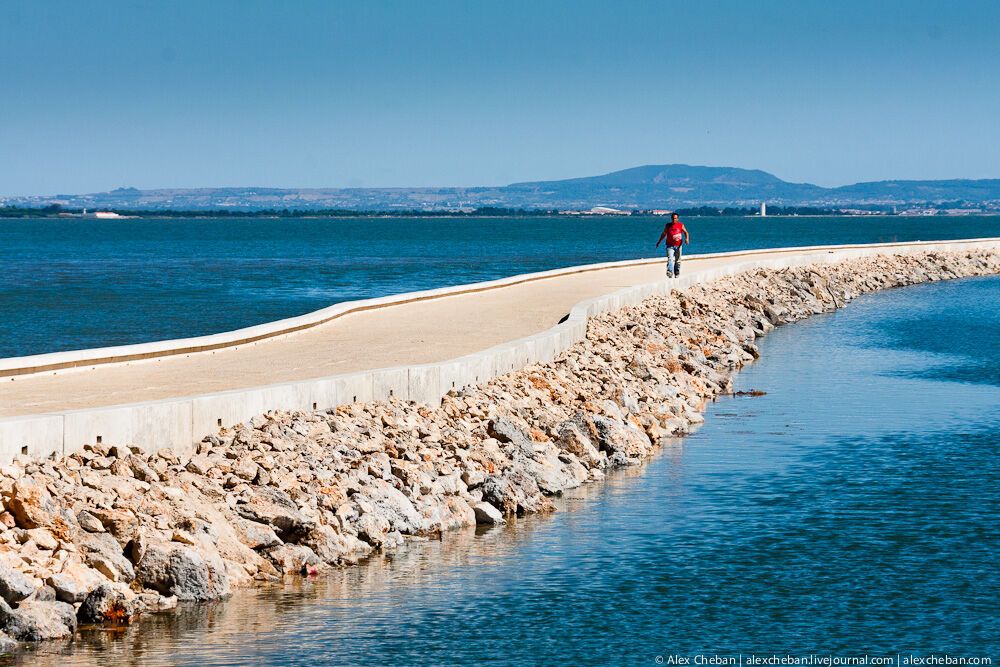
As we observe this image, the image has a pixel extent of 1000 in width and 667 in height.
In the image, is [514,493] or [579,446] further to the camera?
[579,446]

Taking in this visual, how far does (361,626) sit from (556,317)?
1553 centimetres

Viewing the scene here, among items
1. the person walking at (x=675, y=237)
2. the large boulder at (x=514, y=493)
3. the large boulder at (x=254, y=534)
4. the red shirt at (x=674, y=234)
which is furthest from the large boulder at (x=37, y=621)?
the red shirt at (x=674, y=234)

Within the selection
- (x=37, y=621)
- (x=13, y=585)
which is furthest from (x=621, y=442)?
(x=13, y=585)

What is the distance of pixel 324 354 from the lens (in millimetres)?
19656

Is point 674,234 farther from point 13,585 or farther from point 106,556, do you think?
point 13,585

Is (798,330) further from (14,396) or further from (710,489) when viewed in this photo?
(14,396)

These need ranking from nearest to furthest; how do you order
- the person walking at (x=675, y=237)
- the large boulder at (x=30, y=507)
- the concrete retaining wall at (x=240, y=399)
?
the large boulder at (x=30, y=507), the concrete retaining wall at (x=240, y=399), the person walking at (x=675, y=237)

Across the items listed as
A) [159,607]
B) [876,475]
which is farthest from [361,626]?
[876,475]

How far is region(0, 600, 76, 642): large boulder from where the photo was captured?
34.5ft

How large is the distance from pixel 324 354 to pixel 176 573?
825 cm

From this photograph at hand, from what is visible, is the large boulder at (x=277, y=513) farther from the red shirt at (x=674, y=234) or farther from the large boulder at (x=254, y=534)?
the red shirt at (x=674, y=234)

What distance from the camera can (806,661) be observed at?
1077cm

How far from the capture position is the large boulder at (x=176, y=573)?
11.5m

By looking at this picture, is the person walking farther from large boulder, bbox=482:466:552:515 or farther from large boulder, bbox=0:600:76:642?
large boulder, bbox=0:600:76:642
